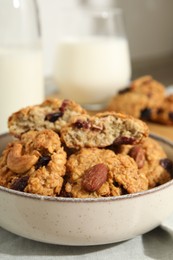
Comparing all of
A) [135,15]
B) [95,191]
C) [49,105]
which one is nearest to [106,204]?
[95,191]

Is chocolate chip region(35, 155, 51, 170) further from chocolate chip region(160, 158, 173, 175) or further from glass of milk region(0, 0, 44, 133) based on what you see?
glass of milk region(0, 0, 44, 133)

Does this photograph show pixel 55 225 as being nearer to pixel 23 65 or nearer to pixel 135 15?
pixel 23 65

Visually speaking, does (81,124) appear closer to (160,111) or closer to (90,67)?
(160,111)

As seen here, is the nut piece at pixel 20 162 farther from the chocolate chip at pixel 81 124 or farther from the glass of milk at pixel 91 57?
the glass of milk at pixel 91 57

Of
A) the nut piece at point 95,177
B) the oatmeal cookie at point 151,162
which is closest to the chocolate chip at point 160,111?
the oatmeal cookie at point 151,162

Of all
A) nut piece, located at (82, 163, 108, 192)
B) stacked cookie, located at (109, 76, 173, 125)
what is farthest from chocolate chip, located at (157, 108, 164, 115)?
nut piece, located at (82, 163, 108, 192)

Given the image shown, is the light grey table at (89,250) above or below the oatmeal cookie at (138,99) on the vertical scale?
above

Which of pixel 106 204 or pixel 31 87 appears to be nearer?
pixel 106 204
